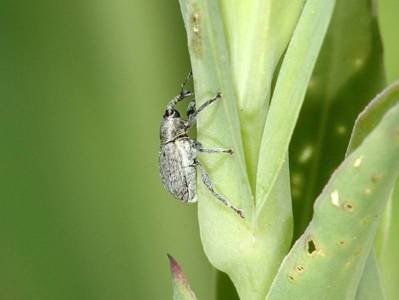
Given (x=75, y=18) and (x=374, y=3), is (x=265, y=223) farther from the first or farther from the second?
(x=75, y=18)

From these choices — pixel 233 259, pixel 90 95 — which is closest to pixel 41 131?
pixel 90 95

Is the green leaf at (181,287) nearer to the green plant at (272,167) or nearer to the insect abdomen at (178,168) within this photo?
the green plant at (272,167)

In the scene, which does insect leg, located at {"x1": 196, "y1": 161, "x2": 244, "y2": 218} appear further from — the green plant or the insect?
the insect

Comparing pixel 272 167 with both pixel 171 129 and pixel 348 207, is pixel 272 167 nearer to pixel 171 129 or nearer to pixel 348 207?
pixel 348 207

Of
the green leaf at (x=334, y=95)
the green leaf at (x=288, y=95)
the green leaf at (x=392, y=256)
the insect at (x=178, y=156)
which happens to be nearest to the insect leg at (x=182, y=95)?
the insect at (x=178, y=156)

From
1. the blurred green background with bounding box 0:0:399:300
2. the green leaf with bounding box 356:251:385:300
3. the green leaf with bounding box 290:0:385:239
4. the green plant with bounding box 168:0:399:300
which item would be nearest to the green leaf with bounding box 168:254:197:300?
the green plant with bounding box 168:0:399:300

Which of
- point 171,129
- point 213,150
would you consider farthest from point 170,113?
point 213,150
